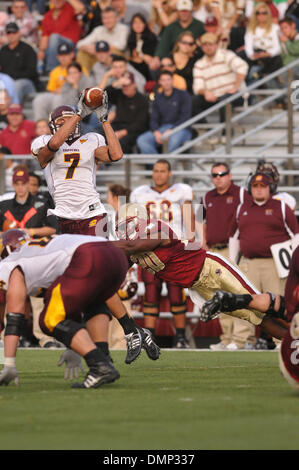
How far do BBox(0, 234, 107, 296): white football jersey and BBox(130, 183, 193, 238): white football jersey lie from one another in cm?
582

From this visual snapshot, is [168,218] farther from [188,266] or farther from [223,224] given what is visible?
[188,266]

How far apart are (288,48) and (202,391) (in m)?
9.48

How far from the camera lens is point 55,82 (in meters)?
17.6

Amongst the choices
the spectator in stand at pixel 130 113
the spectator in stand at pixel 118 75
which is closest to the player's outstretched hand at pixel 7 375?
the spectator in stand at pixel 130 113

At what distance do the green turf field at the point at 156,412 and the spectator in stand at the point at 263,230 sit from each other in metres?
3.49

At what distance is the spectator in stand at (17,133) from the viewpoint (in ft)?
53.7

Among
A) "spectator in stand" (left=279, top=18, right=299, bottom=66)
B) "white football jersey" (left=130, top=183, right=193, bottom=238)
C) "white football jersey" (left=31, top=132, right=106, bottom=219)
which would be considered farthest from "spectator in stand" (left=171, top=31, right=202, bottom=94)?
"white football jersey" (left=31, top=132, right=106, bottom=219)

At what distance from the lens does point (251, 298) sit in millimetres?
8891

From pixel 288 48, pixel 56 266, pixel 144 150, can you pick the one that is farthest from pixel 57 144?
pixel 288 48

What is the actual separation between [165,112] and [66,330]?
8855 mm

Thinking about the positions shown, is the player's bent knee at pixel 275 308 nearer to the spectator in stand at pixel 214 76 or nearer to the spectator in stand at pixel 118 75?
the spectator in stand at pixel 214 76

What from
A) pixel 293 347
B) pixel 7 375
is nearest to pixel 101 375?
pixel 7 375

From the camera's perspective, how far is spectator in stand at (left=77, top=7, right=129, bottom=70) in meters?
18.0

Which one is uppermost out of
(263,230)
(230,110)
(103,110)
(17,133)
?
(230,110)
